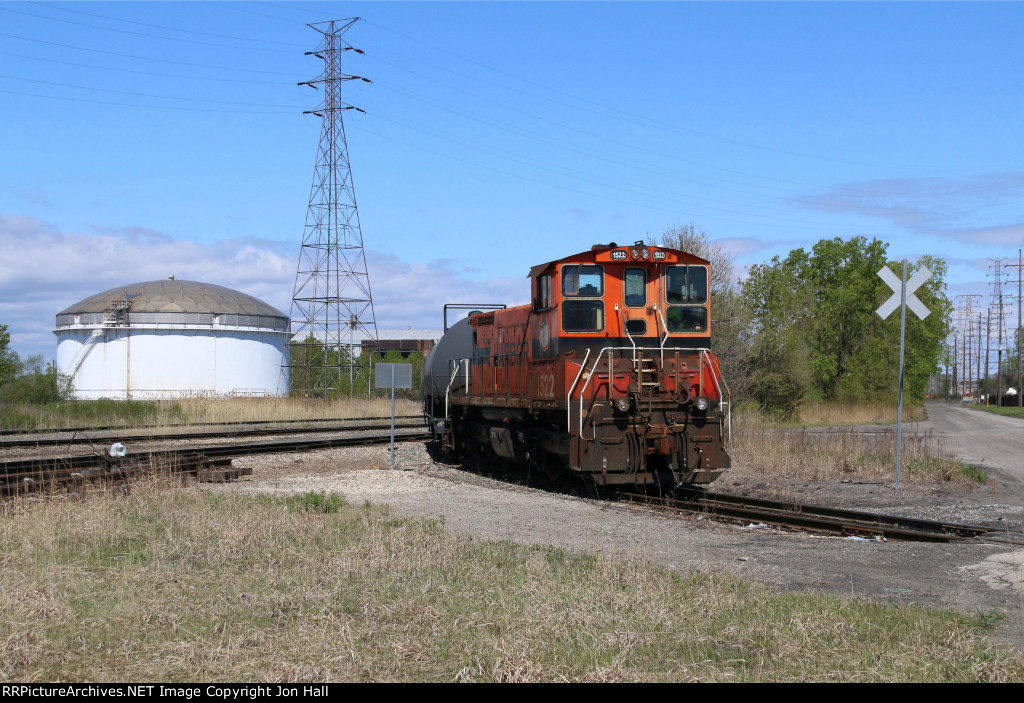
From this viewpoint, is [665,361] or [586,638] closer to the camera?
[586,638]

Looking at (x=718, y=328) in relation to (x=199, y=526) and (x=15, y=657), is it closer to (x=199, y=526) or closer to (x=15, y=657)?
(x=199, y=526)

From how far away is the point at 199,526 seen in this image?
1019cm

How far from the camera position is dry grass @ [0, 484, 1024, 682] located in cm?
544

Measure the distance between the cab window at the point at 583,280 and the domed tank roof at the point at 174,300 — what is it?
55.4 metres

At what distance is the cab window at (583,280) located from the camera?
15102mm

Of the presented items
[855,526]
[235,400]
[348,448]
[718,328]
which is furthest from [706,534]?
[235,400]

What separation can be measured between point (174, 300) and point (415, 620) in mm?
63996

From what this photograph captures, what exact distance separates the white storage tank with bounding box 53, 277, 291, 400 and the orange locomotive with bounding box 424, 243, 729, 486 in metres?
48.8

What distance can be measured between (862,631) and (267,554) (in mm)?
5643

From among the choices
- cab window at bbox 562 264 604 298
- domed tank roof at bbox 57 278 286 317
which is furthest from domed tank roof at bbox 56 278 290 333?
cab window at bbox 562 264 604 298

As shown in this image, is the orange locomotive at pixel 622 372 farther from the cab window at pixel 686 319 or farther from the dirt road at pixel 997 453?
the dirt road at pixel 997 453

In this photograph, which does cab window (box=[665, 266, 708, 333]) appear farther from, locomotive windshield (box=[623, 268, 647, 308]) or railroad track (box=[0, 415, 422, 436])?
railroad track (box=[0, 415, 422, 436])

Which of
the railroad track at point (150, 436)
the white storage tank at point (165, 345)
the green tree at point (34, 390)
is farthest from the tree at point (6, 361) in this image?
the railroad track at point (150, 436)

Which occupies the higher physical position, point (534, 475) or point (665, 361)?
point (665, 361)
